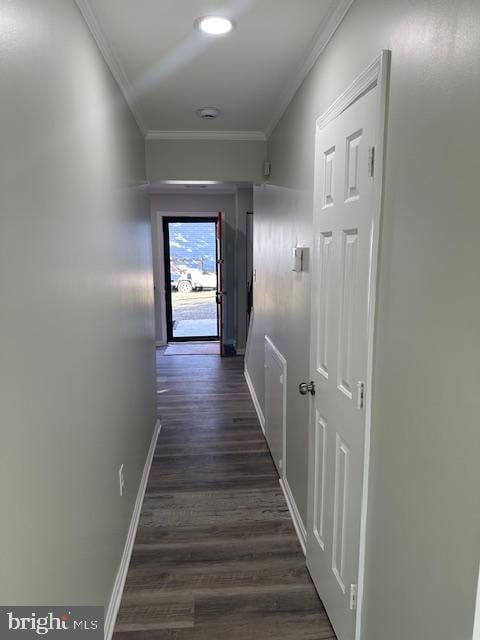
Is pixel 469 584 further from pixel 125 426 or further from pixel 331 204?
pixel 125 426

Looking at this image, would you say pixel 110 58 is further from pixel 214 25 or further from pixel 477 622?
pixel 477 622

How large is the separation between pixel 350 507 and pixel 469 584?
2.31ft

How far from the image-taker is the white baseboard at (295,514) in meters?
2.32

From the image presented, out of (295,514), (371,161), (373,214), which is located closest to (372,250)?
(373,214)

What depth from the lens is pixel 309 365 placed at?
214cm

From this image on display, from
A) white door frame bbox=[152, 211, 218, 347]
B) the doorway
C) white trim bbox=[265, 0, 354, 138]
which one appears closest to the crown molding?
white trim bbox=[265, 0, 354, 138]

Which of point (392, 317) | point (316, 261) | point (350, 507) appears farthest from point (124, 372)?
point (392, 317)

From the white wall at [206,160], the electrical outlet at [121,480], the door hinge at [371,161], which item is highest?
the white wall at [206,160]

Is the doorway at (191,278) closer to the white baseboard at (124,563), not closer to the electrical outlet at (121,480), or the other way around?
the white baseboard at (124,563)

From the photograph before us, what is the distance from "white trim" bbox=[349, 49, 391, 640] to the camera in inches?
49.1

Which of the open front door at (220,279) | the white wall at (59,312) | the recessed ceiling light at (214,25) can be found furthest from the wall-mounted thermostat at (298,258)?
the open front door at (220,279)

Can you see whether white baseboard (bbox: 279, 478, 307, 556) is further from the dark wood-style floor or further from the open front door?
the open front door

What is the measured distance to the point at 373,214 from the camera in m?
1.30

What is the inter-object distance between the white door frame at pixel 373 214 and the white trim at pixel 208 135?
194cm
